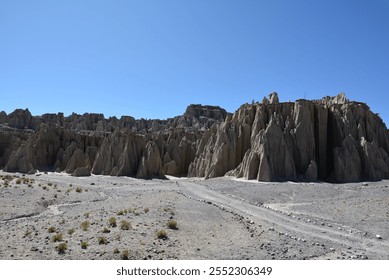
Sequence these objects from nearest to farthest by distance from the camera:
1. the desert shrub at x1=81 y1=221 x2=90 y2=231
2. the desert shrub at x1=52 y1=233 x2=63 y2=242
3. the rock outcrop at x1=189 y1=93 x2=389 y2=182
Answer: the desert shrub at x1=52 y1=233 x2=63 y2=242 < the desert shrub at x1=81 y1=221 x2=90 y2=231 < the rock outcrop at x1=189 y1=93 x2=389 y2=182

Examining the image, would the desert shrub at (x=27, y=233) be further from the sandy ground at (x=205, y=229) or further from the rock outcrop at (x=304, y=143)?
the rock outcrop at (x=304, y=143)

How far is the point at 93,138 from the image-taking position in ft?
285

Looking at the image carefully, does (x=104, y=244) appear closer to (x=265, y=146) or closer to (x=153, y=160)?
(x=265, y=146)

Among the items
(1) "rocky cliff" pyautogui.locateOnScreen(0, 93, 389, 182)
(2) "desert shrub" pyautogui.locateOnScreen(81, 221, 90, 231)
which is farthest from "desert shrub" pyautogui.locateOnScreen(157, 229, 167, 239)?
(1) "rocky cliff" pyautogui.locateOnScreen(0, 93, 389, 182)

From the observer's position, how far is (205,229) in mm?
18312

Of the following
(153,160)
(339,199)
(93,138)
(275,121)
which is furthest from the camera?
(93,138)

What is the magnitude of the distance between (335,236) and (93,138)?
252ft

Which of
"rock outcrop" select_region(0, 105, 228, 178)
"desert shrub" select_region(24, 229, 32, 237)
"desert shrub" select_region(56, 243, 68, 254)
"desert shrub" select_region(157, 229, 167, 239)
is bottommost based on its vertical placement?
"desert shrub" select_region(24, 229, 32, 237)

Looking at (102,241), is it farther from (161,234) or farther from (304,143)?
(304,143)

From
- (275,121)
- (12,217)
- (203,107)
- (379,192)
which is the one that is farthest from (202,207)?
(203,107)

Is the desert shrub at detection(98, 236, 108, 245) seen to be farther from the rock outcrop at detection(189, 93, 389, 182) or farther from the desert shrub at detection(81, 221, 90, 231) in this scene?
the rock outcrop at detection(189, 93, 389, 182)

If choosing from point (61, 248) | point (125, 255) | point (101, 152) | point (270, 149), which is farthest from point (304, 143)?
point (61, 248)

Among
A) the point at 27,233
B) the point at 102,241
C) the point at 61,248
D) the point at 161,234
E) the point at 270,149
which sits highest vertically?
the point at 270,149

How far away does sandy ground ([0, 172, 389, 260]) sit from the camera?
46.0ft
